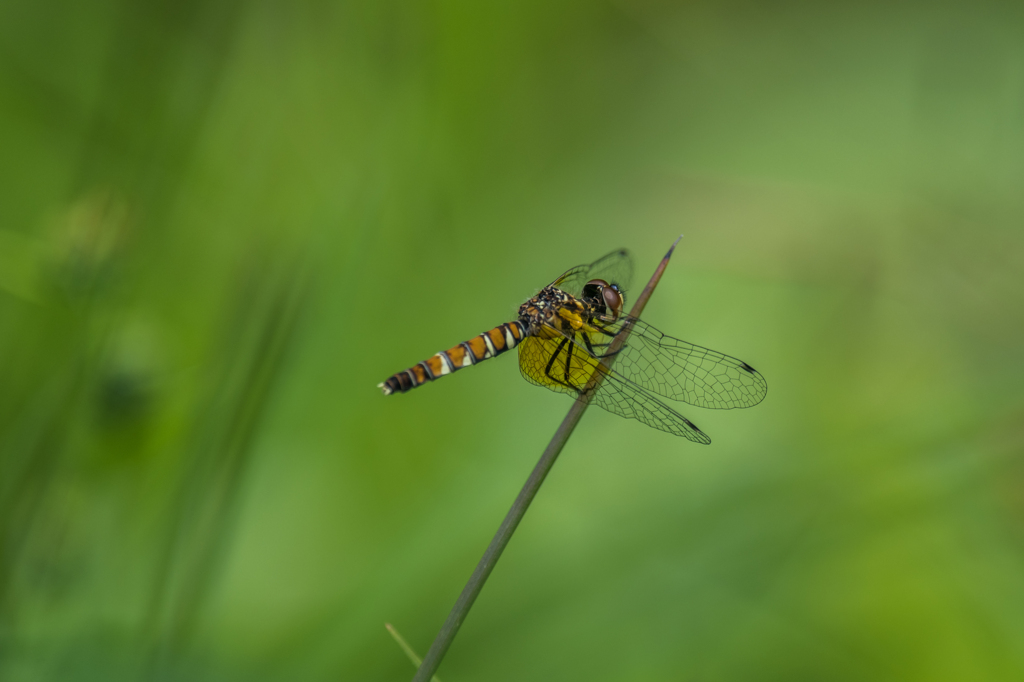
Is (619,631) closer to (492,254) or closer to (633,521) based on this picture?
(633,521)

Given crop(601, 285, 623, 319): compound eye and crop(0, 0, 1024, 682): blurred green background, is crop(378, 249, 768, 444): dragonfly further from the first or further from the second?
crop(0, 0, 1024, 682): blurred green background

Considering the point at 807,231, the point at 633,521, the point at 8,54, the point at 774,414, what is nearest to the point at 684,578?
the point at 633,521

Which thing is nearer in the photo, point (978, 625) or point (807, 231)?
point (978, 625)

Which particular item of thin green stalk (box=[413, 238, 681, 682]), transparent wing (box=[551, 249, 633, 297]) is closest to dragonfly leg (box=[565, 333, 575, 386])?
transparent wing (box=[551, 249, 633, 297])

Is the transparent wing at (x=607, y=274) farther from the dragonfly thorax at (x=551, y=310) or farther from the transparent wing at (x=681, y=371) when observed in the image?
the transparent wing at (x=681, y=371)

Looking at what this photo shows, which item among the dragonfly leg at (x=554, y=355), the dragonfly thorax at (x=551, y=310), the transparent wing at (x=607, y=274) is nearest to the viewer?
the dragonfly leg at (x=554, y=355)

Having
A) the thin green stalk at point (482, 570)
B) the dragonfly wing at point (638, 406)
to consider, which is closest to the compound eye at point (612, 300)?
the dragonfly wing at point (638, 406)

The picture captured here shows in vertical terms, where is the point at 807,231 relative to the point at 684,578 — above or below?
above
